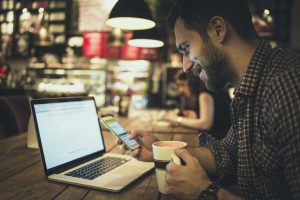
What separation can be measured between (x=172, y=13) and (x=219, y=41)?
0.30 metres

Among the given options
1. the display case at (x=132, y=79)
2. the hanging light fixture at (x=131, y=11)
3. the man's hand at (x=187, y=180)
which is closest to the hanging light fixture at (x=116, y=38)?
the display case at (x=132, y=79)

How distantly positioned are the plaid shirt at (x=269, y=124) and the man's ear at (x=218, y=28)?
0.16 metres

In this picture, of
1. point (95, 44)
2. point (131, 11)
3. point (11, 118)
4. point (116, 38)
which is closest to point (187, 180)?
point (131, 11)

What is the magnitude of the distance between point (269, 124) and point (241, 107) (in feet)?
0.68

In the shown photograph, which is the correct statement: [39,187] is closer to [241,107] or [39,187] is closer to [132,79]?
[241,107]

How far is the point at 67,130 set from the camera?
1.34 meters

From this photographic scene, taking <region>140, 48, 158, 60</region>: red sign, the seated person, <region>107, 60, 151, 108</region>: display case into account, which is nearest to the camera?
the seated person

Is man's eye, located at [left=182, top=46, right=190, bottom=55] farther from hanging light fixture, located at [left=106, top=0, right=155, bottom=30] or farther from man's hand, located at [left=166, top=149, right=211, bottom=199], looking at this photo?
hanging light fixture, located at [left=106, top=0, right=155, bottom=30]

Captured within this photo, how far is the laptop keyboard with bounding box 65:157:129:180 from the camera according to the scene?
1.16m

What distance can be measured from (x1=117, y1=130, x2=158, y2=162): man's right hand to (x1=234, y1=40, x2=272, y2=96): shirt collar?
0.50 meters

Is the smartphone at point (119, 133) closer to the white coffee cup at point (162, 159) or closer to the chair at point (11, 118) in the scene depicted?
the white coffee cup at point (162, 159)

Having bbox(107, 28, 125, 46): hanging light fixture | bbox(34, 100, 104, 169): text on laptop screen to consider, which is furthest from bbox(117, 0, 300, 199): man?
bbox(107, 28, 125, 46): hanging light fixture

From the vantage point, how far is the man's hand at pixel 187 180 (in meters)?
0.93

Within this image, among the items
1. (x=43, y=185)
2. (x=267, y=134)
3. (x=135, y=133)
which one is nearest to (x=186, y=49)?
(x=135, y=133)
